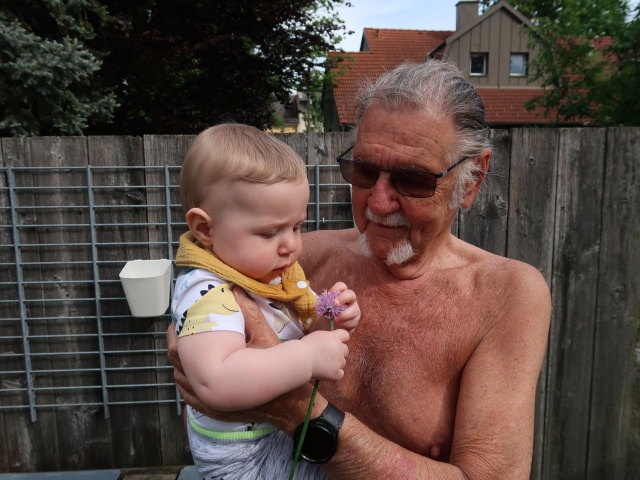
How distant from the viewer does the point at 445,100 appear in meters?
1.49

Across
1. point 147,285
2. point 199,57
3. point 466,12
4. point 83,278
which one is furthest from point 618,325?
point 466,12

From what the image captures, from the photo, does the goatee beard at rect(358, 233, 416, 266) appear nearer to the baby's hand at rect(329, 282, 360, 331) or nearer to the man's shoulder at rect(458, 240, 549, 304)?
the man's shoulder at rect(458, 240, 549, 304)

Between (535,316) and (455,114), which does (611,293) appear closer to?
(535,316)

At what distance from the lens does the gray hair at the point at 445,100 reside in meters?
1.48

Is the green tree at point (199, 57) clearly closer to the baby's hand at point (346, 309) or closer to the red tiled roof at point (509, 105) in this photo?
the baby's hand at point (346, 309)

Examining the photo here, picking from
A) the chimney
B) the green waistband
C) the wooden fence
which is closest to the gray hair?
the green waistband


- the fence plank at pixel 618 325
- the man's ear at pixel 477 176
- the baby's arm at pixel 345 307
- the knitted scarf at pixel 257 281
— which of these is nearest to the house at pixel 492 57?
the fence plank at pixel 618 325

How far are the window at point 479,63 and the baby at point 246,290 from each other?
20.3m

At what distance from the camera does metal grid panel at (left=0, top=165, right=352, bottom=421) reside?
3.28 meters

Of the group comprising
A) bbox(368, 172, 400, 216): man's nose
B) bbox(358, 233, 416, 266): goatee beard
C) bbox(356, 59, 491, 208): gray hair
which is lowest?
bbox(358, 233, 416, 266): goatee beard

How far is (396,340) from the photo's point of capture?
1.62 m

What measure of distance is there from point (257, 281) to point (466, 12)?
21902mm

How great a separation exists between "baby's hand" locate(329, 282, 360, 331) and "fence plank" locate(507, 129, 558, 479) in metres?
2.21

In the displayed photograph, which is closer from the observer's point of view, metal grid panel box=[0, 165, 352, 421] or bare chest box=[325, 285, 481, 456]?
bare chest box=[325, 285, 481, 456]
